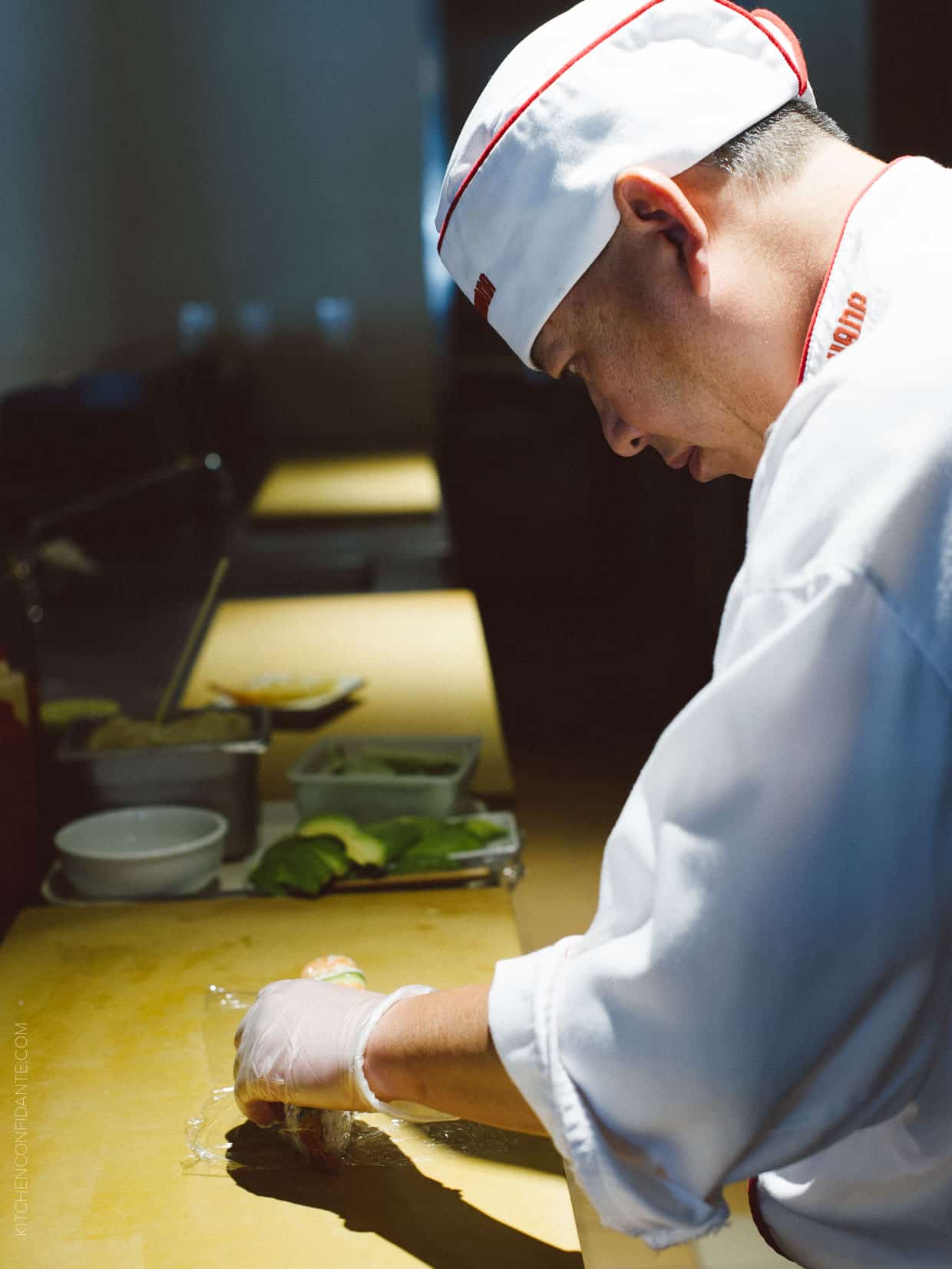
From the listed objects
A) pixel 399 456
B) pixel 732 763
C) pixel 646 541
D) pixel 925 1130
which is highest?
pixel 732 763

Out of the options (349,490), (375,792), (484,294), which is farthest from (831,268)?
(349,490)

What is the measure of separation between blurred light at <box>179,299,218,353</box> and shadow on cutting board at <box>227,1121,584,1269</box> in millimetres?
6699

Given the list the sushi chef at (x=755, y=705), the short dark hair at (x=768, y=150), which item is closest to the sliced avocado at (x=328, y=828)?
the sushi chef at (x=755, y=705)

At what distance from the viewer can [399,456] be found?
24.8 ft

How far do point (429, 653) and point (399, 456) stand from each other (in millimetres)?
4777

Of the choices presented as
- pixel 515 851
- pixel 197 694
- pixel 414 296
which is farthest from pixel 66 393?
pixel 515 851

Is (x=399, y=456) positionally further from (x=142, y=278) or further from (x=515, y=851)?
(x=515, y=851)

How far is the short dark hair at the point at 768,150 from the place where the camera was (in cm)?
88

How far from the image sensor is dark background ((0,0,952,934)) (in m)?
4.79

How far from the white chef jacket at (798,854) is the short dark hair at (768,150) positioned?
113 millimetres

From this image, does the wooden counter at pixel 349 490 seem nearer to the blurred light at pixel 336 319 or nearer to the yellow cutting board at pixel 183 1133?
the blurred light at pixel 336 319

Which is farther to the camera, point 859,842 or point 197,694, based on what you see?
point 197,694

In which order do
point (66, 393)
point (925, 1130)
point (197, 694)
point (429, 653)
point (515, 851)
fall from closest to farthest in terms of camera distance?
point (925, 1130), point (515, 851), point (197, 694), point (429, 653), point (66, 393)

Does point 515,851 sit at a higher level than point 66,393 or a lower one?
higher
